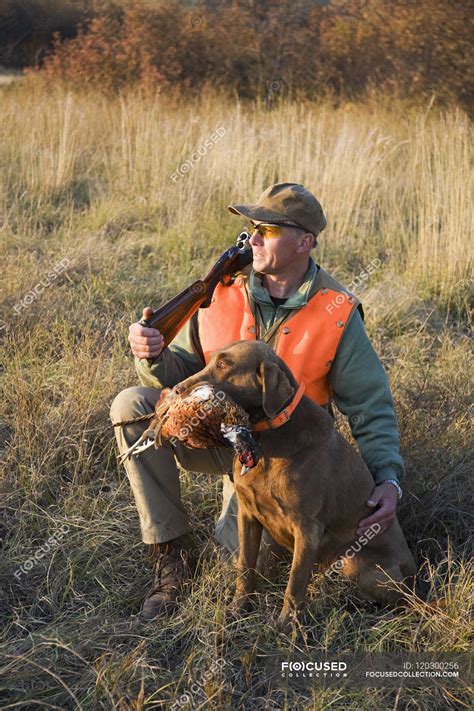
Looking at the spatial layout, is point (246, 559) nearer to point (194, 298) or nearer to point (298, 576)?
point (298, 576)

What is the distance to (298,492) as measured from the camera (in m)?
3.00

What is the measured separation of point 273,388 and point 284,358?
581mm

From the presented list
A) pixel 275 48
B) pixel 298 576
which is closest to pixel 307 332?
pixel 298 576

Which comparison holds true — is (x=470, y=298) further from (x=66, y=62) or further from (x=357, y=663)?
(x=66, y=62)

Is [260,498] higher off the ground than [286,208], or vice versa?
[286,208]

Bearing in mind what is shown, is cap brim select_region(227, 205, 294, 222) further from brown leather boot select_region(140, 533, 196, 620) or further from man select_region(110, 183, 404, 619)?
brown leather boot select_region(140, 533, 196, 620)

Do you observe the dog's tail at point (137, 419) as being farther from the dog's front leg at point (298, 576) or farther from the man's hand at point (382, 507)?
the man's hand at point (382, 507)

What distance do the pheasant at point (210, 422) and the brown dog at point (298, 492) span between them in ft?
0.27

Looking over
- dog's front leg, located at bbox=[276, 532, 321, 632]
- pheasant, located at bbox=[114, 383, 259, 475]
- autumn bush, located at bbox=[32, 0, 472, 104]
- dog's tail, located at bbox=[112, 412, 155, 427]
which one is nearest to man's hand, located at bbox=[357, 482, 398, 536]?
dog's front leg, located at bbox=[276, 532, 321, 632]

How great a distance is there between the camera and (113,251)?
6.68 meters

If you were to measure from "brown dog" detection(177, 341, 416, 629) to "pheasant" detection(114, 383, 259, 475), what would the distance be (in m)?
0.08

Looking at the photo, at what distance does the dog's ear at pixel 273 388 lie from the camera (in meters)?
2.88

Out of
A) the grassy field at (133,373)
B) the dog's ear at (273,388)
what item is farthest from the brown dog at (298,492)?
the grassy field at (133,373)

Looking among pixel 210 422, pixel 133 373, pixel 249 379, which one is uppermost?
pixel 249 379
